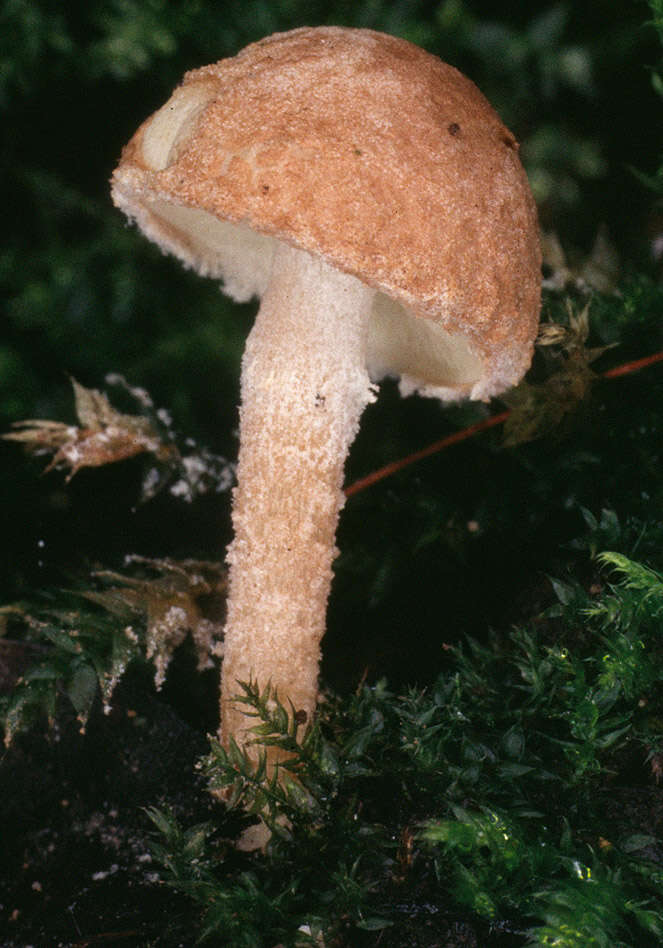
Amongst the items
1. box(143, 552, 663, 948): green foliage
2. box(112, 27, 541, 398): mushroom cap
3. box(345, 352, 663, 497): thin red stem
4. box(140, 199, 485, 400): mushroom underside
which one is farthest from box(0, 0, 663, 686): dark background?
box(112, 27, 541, 398): mushroom cap

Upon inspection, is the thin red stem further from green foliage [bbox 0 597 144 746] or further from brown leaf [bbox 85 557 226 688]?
green foliage [bbox 0 597 144 746]

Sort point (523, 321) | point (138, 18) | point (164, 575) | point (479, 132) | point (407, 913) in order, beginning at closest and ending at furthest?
point (407, 913), point (479, 132), point (523, 321), point (164, 575), point (138, 18)

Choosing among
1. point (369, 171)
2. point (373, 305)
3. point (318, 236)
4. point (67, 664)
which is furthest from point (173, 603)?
point (369, 171)

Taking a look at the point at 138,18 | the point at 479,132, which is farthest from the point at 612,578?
the point at 138,18

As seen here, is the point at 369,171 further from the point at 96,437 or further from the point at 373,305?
the point at 96,437

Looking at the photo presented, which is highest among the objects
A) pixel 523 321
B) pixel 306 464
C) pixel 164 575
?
pixel 523 321

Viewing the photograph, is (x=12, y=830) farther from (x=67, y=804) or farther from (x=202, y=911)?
(x=202, y=911)
